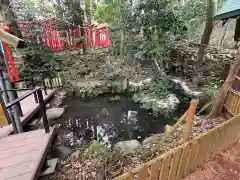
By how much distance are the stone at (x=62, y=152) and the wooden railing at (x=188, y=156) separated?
1990 millimetres

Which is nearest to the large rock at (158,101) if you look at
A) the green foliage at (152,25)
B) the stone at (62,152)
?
the green foliage at (152,25)

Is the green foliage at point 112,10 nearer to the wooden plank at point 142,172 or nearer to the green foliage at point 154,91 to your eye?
the green foliage at point 154,91

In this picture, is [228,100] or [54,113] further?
[54,113]

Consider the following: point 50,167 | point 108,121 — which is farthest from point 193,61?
point 50,167

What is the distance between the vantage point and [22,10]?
27.5 ft

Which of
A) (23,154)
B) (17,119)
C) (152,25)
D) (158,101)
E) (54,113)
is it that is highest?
(152,25)

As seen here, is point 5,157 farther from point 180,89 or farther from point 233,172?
point 180,89

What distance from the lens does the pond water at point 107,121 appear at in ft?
16.6

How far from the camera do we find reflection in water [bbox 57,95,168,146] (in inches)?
200

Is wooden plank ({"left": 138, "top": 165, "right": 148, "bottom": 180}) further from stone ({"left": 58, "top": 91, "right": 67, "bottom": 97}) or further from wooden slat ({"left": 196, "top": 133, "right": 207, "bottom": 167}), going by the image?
stone ({"left": 58, "top": 91, "right": 67, "bottom": 97})

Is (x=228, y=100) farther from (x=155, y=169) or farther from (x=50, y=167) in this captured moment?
(x=50, y=167)

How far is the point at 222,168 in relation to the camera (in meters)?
2.76

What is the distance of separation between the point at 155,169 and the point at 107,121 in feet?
13.2

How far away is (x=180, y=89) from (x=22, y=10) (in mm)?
8354
